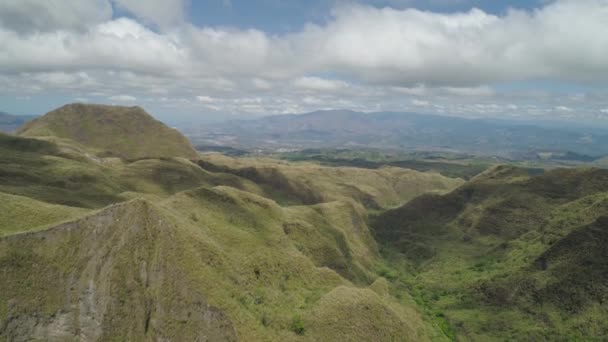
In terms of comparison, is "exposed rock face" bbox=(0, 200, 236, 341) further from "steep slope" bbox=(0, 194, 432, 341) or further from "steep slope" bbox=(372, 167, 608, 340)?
"steep slope" bbox=(372, 167, 608, 340)

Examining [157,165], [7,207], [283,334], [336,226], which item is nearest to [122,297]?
[283,334]

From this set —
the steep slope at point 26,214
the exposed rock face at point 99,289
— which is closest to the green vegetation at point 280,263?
the exposed rock face at point 99,289

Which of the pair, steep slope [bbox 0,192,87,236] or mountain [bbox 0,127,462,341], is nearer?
mountain [bbox 0,127,462,341]

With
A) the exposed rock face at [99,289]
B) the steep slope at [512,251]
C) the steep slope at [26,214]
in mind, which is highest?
the steep slope at [26,214]

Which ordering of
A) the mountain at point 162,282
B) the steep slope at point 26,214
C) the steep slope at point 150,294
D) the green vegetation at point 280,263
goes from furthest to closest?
the steep slope at point 26,214
the green vegetation at point 280,263
the mountain at point 162,282
the steep slope at point 150,294

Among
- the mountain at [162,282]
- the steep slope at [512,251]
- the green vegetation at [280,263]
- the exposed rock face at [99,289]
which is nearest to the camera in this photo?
the exposed rock face at [99,289]

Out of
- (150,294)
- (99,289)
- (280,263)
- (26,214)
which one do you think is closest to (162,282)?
(150,294)

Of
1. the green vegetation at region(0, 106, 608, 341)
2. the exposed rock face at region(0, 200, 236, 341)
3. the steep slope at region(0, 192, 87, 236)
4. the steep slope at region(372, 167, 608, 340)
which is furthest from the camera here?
the steep slope at region(372, 167, 608, 340)

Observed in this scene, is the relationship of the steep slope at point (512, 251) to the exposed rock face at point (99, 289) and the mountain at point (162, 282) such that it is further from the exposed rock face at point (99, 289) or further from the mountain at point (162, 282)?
the exposed rock face at point (99, 289)

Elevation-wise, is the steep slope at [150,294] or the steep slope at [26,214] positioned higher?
the steep slope at [26,214]

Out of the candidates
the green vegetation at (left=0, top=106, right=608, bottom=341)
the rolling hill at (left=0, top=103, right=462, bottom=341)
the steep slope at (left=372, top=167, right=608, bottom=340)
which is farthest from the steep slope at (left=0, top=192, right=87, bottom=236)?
the steep slope at (left=372, top=167, right=608, bottom=340)
